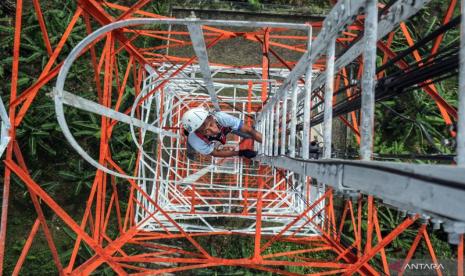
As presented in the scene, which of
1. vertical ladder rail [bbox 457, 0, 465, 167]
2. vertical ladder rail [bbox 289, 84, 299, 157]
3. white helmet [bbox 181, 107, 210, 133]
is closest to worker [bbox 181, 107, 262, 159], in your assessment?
white helmet [bbox 181, 107, 210, 133]

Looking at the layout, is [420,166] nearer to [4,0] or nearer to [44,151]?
[44,151]

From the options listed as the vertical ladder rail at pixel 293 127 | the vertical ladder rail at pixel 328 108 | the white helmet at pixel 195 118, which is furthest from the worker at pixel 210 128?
the vertical ladder rail at pixel 328 108

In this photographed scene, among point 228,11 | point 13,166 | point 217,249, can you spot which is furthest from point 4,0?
point 217,249

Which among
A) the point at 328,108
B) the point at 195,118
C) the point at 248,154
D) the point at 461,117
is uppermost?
the point at 195,118

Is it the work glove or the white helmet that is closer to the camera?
the white helmet

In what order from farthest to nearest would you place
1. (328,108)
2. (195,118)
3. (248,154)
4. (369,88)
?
(248,154), (195,118), (328,108), (369,88)

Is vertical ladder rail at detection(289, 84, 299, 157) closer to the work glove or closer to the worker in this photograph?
the worker

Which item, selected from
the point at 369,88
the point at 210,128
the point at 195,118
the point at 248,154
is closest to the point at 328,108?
the point at 369,88

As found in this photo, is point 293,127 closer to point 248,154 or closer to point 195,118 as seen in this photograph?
point 195,118

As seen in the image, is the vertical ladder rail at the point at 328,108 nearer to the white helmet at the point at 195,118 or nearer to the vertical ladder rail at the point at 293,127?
the vertical ladder rail at the point at 293,127

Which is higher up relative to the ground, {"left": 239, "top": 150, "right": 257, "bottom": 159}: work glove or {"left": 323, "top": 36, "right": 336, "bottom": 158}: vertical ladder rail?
{"left": 323, "top": 36, "right": 336, "bottom": 158}: vertical ladder rail

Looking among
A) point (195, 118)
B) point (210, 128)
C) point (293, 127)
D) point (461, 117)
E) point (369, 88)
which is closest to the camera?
point (461, 117)
